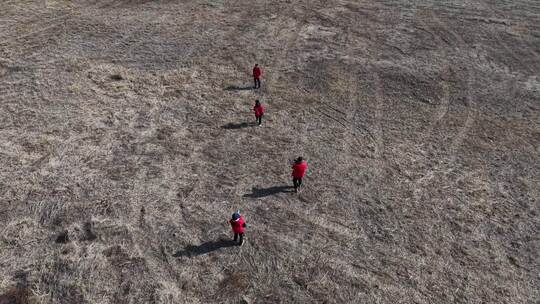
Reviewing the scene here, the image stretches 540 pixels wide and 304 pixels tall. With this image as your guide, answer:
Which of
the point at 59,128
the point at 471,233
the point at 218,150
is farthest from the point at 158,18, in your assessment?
the point at 471,233

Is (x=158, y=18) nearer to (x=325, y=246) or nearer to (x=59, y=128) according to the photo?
(x=59, y=128)

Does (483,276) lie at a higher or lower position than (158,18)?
lower

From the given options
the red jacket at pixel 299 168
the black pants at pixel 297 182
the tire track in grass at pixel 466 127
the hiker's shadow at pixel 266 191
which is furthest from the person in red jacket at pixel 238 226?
the tire track in grass at pixel 466 127

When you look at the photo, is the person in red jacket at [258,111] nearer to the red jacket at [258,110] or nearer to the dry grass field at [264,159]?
the red jacket at [258,110]

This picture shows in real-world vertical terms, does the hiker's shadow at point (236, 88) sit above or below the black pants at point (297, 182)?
above

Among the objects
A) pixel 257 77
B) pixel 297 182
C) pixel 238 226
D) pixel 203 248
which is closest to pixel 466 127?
pixel 297 182

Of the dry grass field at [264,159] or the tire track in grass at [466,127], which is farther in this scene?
the tire track in grass at [466,127]

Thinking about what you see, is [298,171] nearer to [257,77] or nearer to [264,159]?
[264,159]
